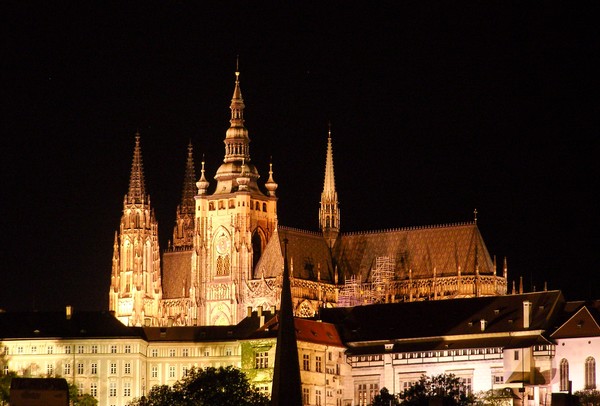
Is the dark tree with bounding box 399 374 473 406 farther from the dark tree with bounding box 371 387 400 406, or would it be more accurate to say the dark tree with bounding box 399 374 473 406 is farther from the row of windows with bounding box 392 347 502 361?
the row of windows with bounding box 392 347 502 361

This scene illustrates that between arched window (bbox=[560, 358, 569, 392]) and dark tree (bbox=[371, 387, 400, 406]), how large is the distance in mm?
11744

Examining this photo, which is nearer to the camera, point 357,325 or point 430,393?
point 430,393

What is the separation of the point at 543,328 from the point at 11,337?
43346 mm

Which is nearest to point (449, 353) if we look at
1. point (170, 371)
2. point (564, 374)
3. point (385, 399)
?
point (564, 374)

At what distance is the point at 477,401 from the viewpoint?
168125 millimetres

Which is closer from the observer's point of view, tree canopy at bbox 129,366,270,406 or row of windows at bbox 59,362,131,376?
tree canopy at bbox 129,366,270,406

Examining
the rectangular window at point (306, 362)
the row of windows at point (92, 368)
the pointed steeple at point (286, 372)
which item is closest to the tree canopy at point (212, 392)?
the rectangular window at point (306, 362)

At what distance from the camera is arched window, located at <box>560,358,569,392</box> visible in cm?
17251

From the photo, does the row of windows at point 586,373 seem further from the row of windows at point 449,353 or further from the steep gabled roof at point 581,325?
the row of windows at point 449,353

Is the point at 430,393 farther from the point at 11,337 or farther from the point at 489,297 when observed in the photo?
the point at 11,337

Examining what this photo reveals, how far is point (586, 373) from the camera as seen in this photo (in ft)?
568

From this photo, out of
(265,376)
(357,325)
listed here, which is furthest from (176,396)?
(357,325)

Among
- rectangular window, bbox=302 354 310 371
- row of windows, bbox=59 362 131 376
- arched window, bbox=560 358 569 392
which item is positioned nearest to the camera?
arched window, bbox=560 358 569 392

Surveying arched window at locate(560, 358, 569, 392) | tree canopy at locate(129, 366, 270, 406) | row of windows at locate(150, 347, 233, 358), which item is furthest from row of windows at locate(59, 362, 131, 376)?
arched window at locate(560, 358, 569, 392)
